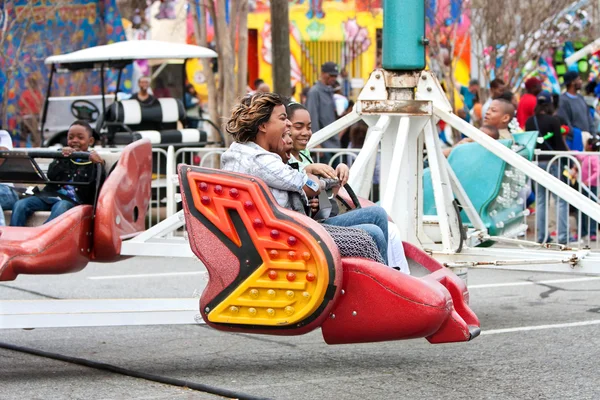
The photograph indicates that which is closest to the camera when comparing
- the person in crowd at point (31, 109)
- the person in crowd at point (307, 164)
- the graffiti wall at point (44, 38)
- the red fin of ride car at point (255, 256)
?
the red fin of ride car at point (255, 256)

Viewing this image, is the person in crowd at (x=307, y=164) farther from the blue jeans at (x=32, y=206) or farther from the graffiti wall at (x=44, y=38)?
the graffiti wall at (x=44, y=38)

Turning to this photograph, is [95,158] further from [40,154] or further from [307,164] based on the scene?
[307,164]

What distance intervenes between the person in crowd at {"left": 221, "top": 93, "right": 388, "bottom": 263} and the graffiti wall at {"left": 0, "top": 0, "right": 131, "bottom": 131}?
14452mm

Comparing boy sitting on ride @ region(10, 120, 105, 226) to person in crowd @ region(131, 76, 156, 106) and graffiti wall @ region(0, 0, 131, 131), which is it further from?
graffiti wall @ region(0, 0, 131, 131)

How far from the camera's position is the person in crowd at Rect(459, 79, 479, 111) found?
771 inches

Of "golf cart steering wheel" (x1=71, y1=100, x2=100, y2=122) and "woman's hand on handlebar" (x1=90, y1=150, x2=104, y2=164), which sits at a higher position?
"woman's hand on handlebar" (x1=90, y1=150, x2=104, y2=164)

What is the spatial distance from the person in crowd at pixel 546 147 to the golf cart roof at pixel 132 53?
212 inches

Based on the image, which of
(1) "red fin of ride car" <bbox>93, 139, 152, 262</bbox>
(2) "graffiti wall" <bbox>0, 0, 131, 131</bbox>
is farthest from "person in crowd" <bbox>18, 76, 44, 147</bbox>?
(1) "red fin of ride car" <bbox>93, 139, 152, 262</bbox>

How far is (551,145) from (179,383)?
7.71 metres

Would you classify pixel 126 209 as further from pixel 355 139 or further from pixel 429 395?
pixel 355 139

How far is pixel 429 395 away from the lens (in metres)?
5.71

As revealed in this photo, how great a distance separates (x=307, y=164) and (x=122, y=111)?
1015cm

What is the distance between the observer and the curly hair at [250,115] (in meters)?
5.62

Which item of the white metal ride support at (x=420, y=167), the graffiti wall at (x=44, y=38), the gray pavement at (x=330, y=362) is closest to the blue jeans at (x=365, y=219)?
the gray pavement at (x=330, y=362)
